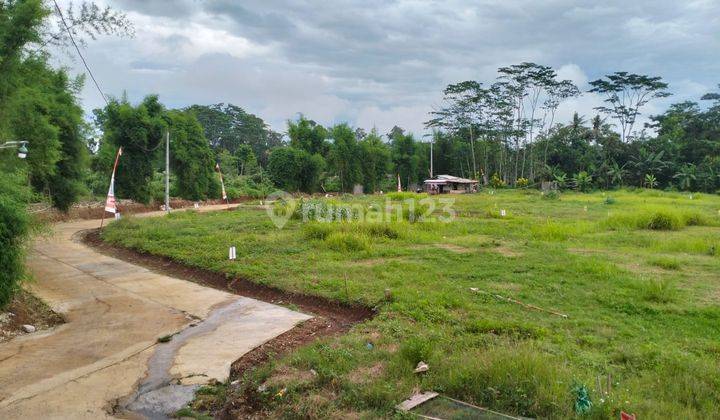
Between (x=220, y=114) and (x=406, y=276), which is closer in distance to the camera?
(x=406, y=276)

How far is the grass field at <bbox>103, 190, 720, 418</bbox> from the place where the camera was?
157 inches

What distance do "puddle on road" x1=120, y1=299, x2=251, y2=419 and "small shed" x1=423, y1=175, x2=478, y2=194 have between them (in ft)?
110

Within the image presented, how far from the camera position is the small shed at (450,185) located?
3856 centimetres

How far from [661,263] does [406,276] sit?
487 centimetres

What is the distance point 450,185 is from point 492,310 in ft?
110

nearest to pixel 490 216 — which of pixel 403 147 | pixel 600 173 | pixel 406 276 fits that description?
pixel 406 276

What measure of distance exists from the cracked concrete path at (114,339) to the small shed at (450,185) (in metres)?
30.6

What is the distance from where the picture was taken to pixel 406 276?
8.45 meters

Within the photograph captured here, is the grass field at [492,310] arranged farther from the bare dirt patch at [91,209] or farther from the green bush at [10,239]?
the bare dirt patch at [91,209]

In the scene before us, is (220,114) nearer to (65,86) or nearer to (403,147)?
(403,147)

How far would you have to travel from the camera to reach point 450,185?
39469mm

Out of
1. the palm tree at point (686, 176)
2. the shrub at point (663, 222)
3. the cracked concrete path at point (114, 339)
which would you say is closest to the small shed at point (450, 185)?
the palm tree at point (686, 176)

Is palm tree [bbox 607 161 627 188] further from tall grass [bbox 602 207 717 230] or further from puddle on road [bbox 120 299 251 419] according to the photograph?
puddle on road [bbox 120 299 251 419]

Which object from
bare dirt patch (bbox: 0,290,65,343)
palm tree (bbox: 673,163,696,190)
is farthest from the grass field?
palm tree (bbox: 673,163,696,190)
